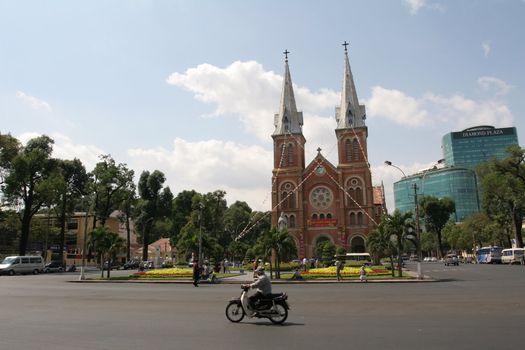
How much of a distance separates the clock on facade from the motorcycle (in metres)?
61.4

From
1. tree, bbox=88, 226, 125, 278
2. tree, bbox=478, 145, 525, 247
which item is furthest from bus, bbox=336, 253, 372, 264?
tree, bbox=88, 226, 125, 278

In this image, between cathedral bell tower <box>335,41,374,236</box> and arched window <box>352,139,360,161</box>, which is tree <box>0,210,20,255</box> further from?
arched window <box>352,139,360,161</box>

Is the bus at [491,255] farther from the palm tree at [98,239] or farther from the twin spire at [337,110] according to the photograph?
the palm tree at [98,239]

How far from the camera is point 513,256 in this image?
50.5 metres

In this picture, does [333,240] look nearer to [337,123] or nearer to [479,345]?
[337,123]

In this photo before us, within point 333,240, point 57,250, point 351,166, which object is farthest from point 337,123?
point 57,250

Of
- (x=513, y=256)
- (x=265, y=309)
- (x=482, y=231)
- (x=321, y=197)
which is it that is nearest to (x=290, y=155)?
(x=321, y=197)

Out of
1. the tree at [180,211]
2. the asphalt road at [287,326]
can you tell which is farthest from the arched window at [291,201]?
the asphalt road at [287,326]

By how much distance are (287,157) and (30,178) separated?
40603 mm

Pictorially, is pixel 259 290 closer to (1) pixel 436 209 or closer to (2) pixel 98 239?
(2) pixel 98 239

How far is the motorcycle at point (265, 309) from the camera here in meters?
10.6

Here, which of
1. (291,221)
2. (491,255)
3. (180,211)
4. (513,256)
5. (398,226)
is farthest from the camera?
(180,211)

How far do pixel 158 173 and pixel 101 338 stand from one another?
6356cm

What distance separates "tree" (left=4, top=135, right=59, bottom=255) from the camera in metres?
49.0
